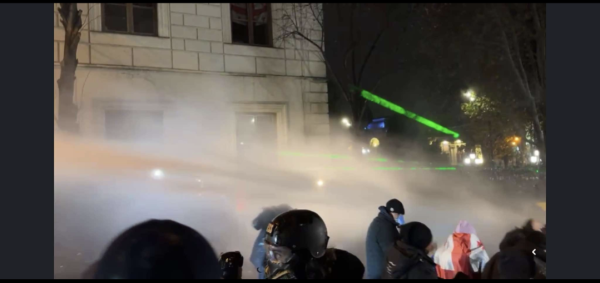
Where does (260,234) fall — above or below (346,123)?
below

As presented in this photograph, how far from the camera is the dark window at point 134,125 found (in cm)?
776

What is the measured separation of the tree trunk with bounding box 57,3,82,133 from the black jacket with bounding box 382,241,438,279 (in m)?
5.56

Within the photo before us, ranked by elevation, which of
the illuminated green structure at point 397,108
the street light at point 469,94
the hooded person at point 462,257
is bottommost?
the hooded person at point 462,257

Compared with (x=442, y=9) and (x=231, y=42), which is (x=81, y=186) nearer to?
(x=231, y=42)

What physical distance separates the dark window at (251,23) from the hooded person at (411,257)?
6.73 metres

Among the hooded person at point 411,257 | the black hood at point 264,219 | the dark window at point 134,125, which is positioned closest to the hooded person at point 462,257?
the hooded person at point 411,257

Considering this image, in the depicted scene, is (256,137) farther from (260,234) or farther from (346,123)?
(260,234)

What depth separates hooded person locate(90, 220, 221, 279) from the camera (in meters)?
2.65

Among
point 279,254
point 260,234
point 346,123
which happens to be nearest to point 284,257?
point 279,254

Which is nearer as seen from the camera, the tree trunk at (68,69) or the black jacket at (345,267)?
the black jacket at (345,267)

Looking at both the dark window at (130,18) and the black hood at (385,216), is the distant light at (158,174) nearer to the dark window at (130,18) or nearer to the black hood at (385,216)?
the dark window at (130,18)

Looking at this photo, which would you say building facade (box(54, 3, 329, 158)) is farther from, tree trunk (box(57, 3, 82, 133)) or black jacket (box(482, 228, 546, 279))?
black jacket (box(482, 228, 546, 279))

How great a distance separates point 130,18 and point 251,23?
251cm

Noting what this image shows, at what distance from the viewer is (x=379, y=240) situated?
4559 mm
